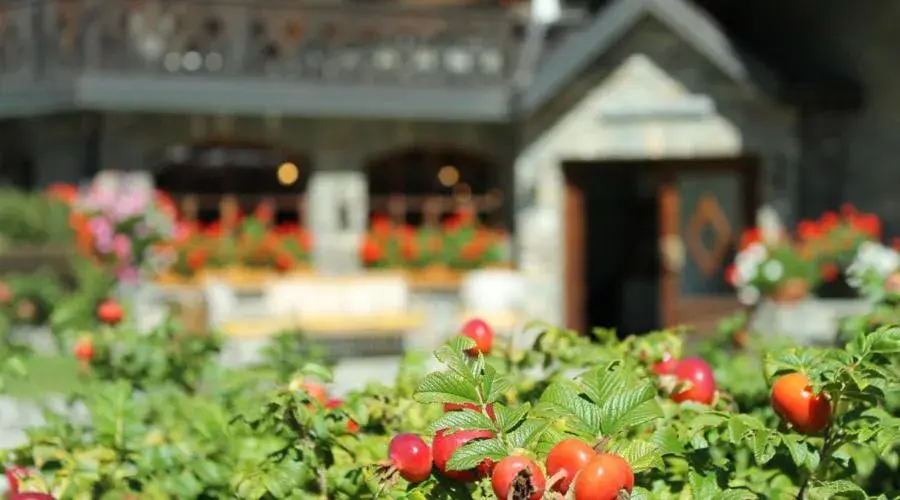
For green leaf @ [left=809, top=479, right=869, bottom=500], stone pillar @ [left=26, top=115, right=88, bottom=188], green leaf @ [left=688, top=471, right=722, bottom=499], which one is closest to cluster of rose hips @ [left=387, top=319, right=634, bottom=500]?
green leaf @ [left=688, top=471, right=722, bottom=499]

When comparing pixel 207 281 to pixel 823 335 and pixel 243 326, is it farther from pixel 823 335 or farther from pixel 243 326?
pixel 823 335

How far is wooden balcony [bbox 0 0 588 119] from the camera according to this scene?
14.4 m

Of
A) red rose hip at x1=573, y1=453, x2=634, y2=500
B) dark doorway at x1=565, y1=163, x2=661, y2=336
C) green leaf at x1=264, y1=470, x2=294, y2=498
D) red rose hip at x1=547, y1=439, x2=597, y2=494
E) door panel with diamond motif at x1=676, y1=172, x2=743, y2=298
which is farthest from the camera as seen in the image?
dark doorway at x1=565, y1=163, x2=661, y2=336

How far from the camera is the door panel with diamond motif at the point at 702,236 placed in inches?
553

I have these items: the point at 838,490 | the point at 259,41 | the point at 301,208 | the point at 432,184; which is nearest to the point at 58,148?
the point at 259,41

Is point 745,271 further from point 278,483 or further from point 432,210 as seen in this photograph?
point 278,483

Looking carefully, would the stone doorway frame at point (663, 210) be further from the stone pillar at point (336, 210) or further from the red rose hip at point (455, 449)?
the red rose hip at point (455, 449)

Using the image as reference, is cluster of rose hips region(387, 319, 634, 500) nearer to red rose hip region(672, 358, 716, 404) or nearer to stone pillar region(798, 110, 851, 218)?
red rose hip region(672, 358, 716, 404)

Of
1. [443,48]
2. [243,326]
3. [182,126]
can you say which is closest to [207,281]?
[182,126]

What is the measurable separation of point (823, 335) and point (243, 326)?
17.1 feet

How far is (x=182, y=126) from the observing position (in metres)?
15.0

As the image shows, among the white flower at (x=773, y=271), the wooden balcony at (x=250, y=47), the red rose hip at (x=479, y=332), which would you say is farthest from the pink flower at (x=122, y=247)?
the red rose hip at (x=479, y=332)

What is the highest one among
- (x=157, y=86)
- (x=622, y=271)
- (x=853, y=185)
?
(x=157, y=86)

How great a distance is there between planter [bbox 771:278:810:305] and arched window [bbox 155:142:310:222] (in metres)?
6.94
